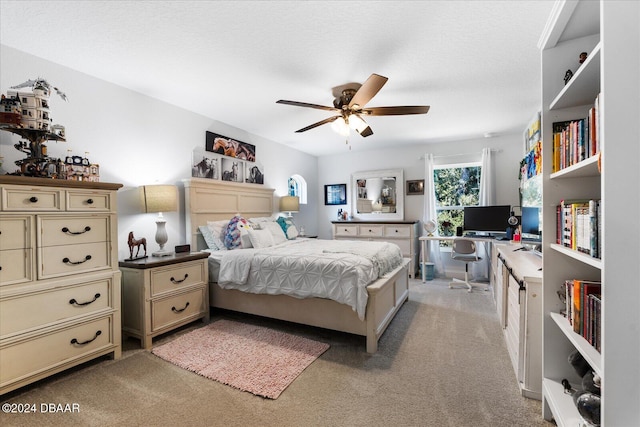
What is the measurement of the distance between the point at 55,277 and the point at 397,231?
4525mm

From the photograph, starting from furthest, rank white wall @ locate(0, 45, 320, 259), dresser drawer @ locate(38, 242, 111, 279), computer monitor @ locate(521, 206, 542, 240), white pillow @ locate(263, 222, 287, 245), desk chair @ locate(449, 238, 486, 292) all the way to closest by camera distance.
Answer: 1. desk chair @ locate(449, 238, 486, 292)
2. white pillow @ locate(263, 222, 287, 245)
3. computer monitor @ locate(521, 206, 542, 240)
4. white wall @ locate(0, 45, 320, 259)
5. dresser drawer @ locate(38, 242, 111, 279)

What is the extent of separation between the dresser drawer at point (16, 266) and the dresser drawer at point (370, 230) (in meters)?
4.47

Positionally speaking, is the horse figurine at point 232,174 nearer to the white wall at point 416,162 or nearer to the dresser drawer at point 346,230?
the dresser drawer at point 346,230

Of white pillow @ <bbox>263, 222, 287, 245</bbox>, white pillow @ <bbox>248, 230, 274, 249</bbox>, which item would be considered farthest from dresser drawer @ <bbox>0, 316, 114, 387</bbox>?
white pillow @ <bbox>263, 222, 287, 245</bbox>

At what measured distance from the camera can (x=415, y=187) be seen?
5453 mm

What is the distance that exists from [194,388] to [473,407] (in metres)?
1.76

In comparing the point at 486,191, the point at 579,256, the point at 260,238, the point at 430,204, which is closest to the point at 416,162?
the point at 430,204

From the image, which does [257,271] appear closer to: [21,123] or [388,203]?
[21,123]

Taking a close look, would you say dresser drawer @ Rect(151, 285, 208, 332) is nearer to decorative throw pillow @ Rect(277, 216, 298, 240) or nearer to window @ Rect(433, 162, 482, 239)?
decorative throw pillow @ Rect(277, 216, 298, 240)

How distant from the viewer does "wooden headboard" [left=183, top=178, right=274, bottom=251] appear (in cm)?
342

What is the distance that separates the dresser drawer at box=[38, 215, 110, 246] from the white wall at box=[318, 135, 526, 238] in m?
4.48

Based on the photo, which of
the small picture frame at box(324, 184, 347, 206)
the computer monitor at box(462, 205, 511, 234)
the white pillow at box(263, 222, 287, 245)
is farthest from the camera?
the small picture frame at box(324, 184, 347, 206)

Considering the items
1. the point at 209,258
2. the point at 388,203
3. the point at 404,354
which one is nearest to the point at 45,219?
the point at 209,258

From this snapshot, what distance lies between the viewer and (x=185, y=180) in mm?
3389
